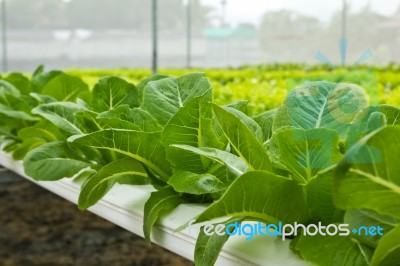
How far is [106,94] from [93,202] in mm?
246

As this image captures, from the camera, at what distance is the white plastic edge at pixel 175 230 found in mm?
542

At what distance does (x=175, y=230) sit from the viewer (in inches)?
23.4

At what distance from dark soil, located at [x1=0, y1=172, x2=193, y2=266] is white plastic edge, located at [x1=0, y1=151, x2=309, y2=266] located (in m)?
Answer: 0.81

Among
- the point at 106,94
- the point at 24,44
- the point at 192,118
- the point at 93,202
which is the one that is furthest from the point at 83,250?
the point at 24,44

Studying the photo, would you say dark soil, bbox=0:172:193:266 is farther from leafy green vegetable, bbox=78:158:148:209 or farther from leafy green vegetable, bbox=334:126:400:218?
leafy green vegetable, bbox=334:126:400:218

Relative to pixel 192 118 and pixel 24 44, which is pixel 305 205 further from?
pixel 24 44

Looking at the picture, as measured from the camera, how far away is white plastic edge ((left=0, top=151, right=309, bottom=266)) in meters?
0.54

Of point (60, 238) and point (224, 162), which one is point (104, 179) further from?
point (60, 238)

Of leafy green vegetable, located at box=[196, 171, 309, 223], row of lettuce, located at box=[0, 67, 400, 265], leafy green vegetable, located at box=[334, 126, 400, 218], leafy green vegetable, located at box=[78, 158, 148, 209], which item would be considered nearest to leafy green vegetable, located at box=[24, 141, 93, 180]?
row of lettuce, located at box=[0, 67, 400, 265]

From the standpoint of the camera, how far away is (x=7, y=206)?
2271 mm

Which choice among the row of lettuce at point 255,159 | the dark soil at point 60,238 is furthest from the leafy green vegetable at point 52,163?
the dark soil at point 60,238

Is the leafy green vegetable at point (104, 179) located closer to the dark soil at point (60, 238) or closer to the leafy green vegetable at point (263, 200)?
the leafy green vegetable at point (263, 200)

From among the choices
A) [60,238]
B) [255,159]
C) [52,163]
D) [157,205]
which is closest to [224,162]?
[255,159]

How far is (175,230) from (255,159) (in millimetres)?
102
